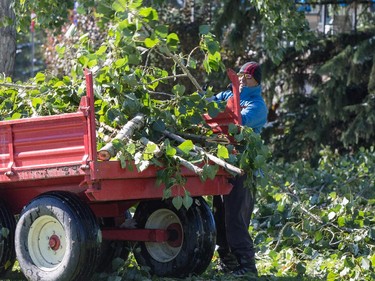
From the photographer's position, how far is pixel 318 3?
17.6 metres

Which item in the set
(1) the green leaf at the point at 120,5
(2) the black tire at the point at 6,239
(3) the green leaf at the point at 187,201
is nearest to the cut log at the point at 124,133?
(3) the green leaf at the point at 187,201

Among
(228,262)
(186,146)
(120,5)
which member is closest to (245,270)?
(228,262)

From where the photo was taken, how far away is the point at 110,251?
28.5 ft

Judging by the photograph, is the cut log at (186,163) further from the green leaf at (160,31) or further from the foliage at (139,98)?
the green leaf at (160,31)

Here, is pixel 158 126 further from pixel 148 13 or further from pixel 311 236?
pixel 311 236

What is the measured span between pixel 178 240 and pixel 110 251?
0.70 meters

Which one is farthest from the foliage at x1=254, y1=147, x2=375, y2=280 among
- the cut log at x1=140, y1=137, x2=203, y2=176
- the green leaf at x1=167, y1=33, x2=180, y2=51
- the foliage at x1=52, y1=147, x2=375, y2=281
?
the green leaf at x1=167, y1=33, x2=180, y2=51

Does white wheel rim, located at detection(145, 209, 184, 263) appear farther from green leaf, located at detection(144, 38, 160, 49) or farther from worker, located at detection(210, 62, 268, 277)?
green leaf, located at detection(144, 38, 160, 49)

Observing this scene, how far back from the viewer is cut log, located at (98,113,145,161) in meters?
7.36

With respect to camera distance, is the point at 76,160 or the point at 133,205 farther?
the point at 133,205

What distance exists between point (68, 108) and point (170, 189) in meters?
1.43

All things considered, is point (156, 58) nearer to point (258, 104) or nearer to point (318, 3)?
point (318, 3)

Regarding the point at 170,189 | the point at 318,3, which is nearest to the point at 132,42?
the point at 170,189

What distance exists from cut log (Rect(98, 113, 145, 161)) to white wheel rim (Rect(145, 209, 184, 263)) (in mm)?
974
